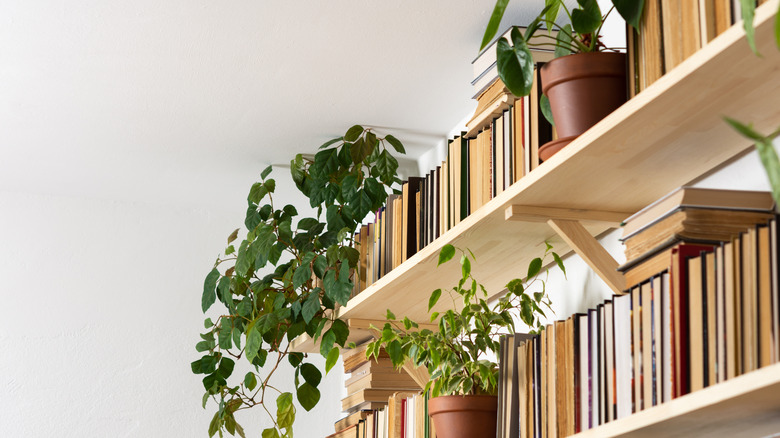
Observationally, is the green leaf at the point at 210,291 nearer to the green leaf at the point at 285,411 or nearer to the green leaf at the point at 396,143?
the green leaf at the point at 285,411

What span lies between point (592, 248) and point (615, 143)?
337 millimetres

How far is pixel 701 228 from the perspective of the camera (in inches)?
51.5

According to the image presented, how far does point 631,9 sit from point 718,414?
2.08 ft

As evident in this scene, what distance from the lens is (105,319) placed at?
138 inches

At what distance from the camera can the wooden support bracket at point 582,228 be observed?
173 cm

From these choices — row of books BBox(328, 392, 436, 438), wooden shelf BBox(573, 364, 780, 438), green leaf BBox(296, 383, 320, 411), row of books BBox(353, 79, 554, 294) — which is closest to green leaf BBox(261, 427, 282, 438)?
green leaf BBox(296, 383, 320, 411)

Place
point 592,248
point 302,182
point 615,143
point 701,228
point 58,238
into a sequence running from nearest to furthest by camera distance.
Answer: point 701,228
point 615,143
point 592,248
point 302,182
point 58,238

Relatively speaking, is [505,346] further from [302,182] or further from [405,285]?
[302,182]

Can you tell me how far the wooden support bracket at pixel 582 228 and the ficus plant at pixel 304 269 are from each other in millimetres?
892

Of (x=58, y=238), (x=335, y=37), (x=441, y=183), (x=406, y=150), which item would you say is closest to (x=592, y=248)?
(x=441, y=183)

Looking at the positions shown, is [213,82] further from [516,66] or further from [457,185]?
[516,66]

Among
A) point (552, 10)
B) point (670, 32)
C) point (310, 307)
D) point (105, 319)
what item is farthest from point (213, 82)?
point (670, 32)

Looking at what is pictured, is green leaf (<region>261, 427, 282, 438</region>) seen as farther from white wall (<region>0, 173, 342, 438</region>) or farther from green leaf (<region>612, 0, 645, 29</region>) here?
green leaf (<region>612, 0, 645, 29</region>)

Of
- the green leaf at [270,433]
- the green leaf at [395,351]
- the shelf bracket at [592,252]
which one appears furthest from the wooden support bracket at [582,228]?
the green leaf at [270,433]
